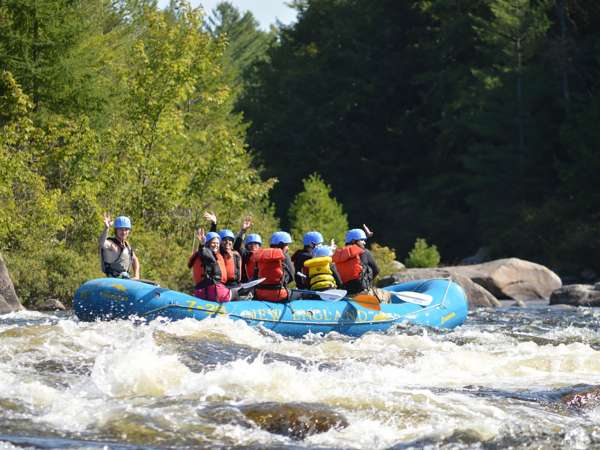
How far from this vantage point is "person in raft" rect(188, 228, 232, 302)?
14297 millimetres

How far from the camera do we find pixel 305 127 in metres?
48.0

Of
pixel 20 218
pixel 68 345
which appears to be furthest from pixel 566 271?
pixel 68 345

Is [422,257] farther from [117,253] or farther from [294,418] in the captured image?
[294,418]

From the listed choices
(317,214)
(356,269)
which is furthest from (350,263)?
(317,214)

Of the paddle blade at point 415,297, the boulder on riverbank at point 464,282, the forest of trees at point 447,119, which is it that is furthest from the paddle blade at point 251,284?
the forest of trees at point 447,119

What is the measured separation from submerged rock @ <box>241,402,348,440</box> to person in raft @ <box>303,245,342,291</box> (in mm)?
6257

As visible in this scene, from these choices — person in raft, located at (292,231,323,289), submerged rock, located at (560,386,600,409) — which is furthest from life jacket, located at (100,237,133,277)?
submerged rock, located at (560,386,600,409)

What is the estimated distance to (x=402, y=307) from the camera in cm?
1553

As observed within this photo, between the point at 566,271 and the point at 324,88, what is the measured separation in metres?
19.1

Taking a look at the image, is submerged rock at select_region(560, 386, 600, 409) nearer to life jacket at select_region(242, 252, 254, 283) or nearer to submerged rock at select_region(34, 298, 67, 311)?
life jacket at select_region(242, 252, 254, 283)

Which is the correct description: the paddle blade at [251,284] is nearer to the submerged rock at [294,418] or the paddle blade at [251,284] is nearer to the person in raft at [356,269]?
the person in raft at [356,269]

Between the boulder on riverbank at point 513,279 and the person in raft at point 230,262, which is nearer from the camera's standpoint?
the person in raft at point 230,262

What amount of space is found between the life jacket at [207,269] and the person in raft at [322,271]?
4.33 ft

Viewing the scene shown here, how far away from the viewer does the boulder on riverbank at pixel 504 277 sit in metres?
23.6
